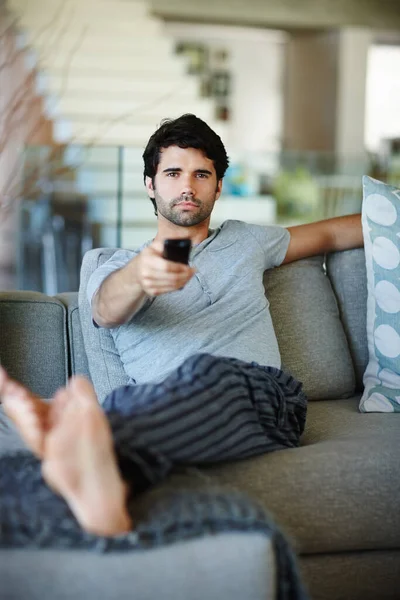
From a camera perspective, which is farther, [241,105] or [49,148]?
[241,105]

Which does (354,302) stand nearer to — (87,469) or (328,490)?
(328,490)

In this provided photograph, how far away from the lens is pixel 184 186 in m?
2.16

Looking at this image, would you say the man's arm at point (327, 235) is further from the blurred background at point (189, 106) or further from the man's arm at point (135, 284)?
the blurred background at point (189, 106)

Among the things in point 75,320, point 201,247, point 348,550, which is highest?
point 201,247

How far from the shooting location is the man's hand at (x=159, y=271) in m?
1.64

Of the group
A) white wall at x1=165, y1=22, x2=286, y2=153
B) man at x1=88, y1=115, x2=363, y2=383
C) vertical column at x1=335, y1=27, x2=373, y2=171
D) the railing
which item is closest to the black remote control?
man at x1=88, y1=115, x2=363, y2=383

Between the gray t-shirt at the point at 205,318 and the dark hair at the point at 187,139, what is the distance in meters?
0.23

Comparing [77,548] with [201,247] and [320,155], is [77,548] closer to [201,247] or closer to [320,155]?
[201,247]

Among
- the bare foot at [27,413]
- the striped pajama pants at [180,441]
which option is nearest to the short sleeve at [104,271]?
the striped pajama pants at [180,441]

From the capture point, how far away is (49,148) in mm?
4727

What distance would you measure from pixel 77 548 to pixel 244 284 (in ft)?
3.21

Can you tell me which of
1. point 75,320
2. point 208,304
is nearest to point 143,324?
point 208,304

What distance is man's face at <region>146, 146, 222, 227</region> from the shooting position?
7.06 feet

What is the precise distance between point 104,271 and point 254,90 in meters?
9.47
